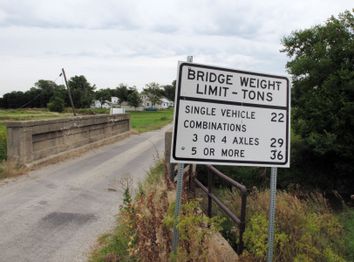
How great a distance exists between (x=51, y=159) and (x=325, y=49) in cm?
853

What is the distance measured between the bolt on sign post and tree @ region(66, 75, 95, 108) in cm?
9914

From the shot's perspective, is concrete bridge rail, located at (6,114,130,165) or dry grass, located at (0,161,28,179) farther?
concrete bridge rail, located at (6,114,130,165)

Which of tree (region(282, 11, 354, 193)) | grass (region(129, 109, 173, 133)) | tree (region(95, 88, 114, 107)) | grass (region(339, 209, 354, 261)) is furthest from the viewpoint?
tree (region(95, 88, 114, 107))

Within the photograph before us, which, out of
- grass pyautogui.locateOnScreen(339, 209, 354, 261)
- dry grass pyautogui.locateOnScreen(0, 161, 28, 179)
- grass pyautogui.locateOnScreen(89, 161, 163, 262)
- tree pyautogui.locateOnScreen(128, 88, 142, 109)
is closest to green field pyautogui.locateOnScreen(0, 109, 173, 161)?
dry grass pyautogui.locateOnScreen(0, 161, 28, 179)

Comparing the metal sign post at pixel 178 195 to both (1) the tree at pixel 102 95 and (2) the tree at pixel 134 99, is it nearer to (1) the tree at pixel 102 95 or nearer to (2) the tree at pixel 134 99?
(2) the tree at pixel 134 99

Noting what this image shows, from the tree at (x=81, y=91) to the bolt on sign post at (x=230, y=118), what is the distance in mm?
99136

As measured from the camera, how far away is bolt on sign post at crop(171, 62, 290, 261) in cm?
328

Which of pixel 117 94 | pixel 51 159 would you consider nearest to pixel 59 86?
pixel 117 94

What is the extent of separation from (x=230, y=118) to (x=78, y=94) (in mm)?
101974

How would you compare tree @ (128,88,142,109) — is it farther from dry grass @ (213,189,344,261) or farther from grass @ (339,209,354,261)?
dry grass @ (213,189,344,261)

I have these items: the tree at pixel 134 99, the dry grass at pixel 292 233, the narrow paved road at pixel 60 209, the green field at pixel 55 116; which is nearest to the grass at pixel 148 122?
the green field at pixel 55 116

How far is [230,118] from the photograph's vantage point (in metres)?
3.40

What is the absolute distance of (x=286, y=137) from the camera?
353cm

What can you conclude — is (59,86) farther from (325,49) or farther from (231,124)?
(231,124)
